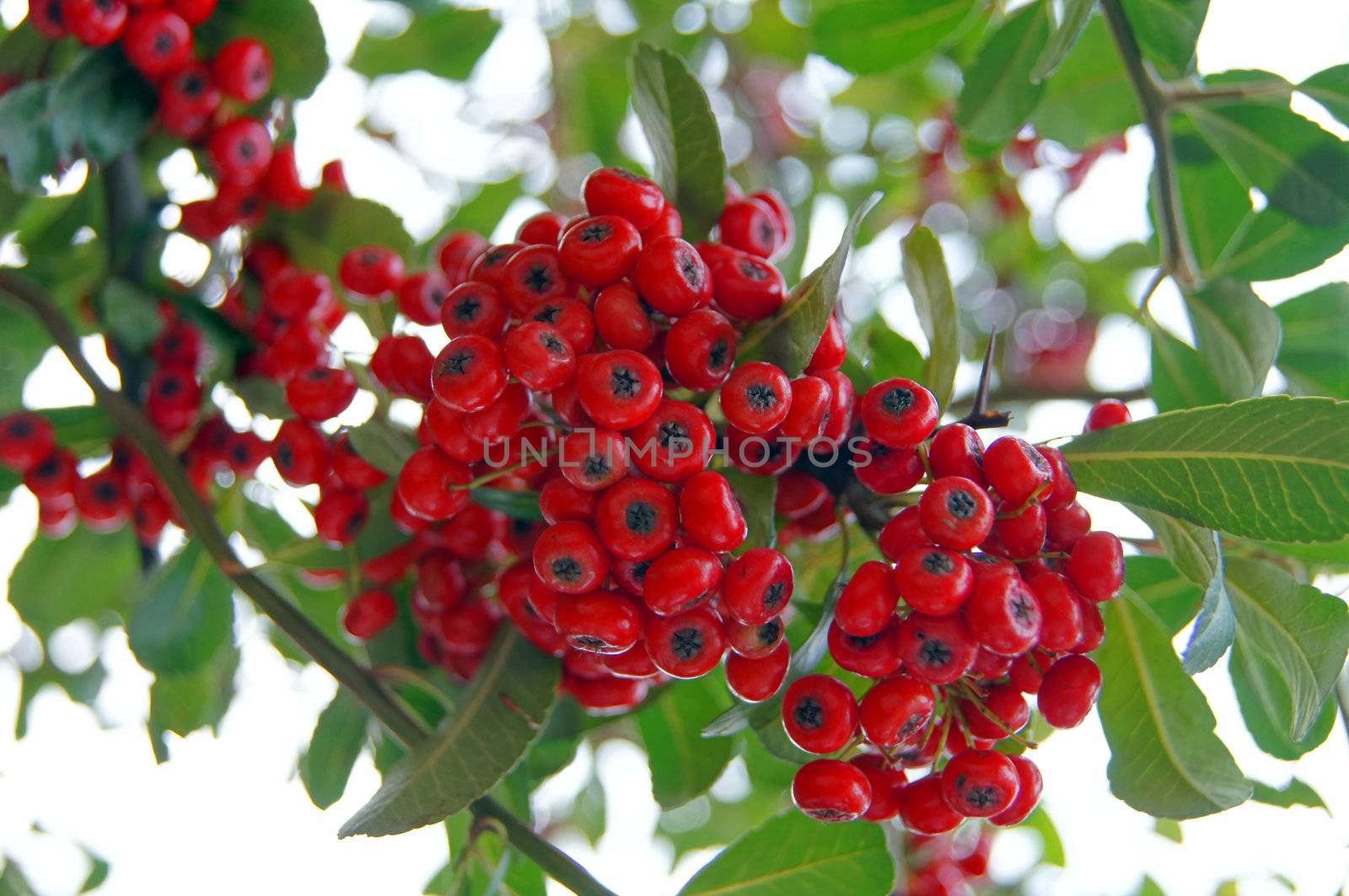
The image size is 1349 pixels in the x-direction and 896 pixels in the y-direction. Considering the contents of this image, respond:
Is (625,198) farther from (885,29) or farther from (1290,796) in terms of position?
(1290,796)

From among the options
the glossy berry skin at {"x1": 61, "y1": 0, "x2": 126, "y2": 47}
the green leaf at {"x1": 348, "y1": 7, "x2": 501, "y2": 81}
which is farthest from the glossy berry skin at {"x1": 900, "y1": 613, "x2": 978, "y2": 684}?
the green leaf at {"x1": 348, "y1": 7, "x2": 501, "y2": 81}

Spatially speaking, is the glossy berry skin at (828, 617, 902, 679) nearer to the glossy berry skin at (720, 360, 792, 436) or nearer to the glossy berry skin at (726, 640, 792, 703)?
the glossy berry skin at (726, 640, 792, 703)

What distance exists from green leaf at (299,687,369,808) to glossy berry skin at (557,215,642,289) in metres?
→ 1.31

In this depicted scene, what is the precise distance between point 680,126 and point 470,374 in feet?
2.27

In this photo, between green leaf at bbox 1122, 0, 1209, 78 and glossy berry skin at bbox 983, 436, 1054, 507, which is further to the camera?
green leaf at bbox 1122, 0, 1209, 78

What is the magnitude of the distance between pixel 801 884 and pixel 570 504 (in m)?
0.94

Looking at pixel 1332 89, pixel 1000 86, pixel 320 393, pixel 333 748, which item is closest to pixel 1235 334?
pixel 1332 89

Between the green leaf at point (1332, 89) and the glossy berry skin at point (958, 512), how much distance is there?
1423 millimetres

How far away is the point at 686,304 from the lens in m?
1.82

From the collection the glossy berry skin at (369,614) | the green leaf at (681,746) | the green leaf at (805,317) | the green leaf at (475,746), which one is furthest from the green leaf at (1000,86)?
the glossy berry skin at (369,614)

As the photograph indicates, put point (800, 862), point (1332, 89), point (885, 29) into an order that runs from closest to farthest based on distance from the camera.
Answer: point (800, 862)
point (1332, 89)
point (885, 29)

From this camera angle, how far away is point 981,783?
1.80 metres

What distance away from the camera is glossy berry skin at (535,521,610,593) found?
67.6 inches

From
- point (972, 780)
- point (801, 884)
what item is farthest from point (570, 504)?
point (801, 884)
